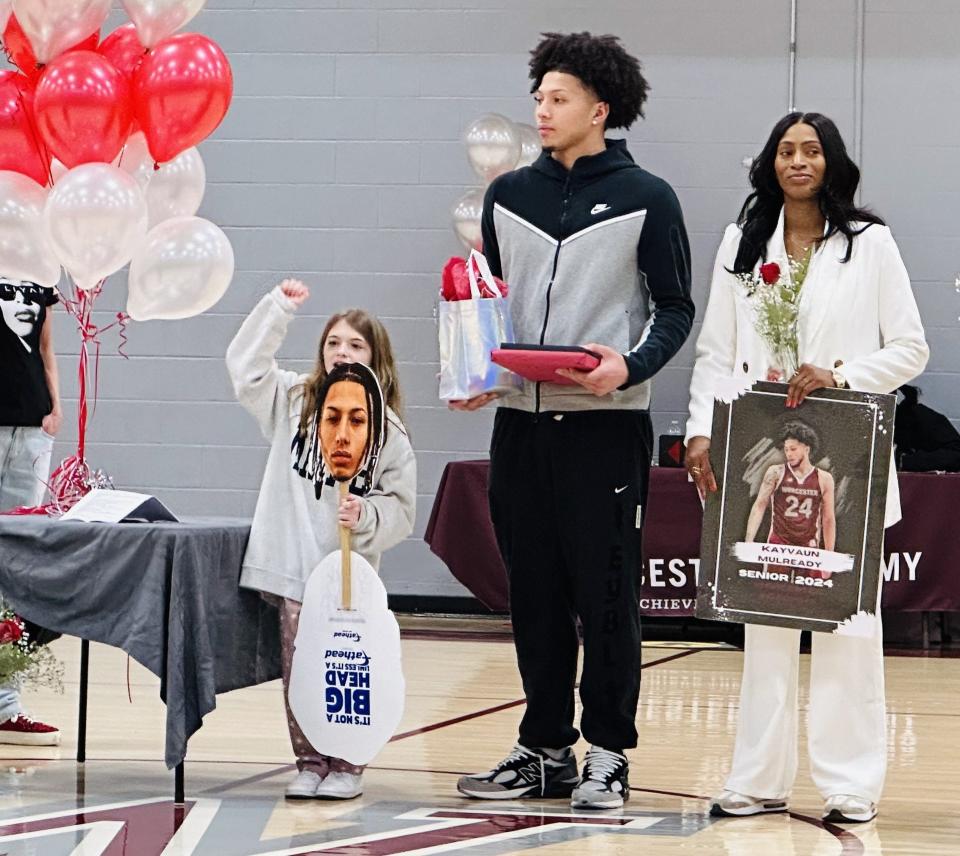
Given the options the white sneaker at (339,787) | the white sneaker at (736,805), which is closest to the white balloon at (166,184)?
the white sneaker at (339,787)

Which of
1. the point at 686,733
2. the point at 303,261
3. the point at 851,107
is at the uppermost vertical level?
the point at 851,107

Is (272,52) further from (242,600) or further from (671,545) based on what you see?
(242,600)

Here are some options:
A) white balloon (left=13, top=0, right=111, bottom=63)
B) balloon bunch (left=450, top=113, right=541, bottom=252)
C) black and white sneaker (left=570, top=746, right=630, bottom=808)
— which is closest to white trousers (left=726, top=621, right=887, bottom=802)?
black and white sneaker (left=570, top=746, right=630, bottom=808)

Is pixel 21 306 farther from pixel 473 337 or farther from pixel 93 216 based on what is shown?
pixel 473 337

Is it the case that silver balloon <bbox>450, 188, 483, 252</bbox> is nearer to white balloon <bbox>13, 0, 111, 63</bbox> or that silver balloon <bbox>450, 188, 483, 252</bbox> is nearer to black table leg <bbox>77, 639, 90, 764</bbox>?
white balloon <bbox>13, 0, 111, 63</bbox>

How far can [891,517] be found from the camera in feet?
10.7

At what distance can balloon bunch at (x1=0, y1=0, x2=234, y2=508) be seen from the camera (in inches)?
148

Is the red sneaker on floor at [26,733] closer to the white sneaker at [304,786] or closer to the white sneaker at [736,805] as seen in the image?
the white sneaker at [304,786]

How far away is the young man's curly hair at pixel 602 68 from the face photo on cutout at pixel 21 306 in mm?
1861

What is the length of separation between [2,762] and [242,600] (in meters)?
0.83

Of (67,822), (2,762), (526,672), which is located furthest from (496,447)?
(2,762)

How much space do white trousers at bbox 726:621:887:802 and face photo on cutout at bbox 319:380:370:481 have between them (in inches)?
34.3

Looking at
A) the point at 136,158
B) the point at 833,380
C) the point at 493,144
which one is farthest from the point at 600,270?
the point at 493,144

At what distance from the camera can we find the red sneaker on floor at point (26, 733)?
4.08 metres
